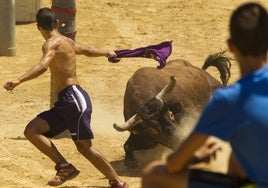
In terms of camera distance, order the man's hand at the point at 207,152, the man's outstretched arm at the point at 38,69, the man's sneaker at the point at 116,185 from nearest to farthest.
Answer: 1. the man's hand at the point at 207,152
2. the man's outstretched arm at the point at 38,69
3. the man's sneaker at the point at 116,185

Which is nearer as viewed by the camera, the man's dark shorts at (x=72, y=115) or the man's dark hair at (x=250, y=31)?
the man's dark hair at (x=250, y=31)

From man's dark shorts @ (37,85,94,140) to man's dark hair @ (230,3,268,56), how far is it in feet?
14.9

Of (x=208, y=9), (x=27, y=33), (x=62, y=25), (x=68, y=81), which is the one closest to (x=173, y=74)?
(x=62, y=25)

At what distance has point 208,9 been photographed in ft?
67.9

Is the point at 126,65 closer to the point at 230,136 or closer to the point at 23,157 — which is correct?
the point at 23,157

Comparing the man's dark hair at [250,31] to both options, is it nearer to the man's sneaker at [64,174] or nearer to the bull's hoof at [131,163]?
the man's sneaker at [64,174]

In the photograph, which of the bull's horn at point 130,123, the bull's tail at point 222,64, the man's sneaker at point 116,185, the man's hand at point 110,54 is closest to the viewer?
the man's sneaker at point 116,185

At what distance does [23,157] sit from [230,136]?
651cm

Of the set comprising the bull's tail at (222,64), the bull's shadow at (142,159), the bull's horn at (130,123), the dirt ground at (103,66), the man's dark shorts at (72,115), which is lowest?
the dirt ground at (103,66)

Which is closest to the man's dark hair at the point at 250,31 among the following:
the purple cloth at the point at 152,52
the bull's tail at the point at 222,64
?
the purple cloth at the point at 152,52

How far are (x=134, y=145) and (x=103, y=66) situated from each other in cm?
622

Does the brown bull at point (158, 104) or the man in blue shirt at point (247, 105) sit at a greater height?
the man in blue shirt at point (247, 105)

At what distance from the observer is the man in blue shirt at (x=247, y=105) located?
4.46 meters

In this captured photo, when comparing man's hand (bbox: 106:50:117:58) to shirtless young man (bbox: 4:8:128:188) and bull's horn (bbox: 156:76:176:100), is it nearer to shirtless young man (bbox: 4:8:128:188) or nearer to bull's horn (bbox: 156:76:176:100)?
shirtless young man (bbox: 4:8:128:188)
